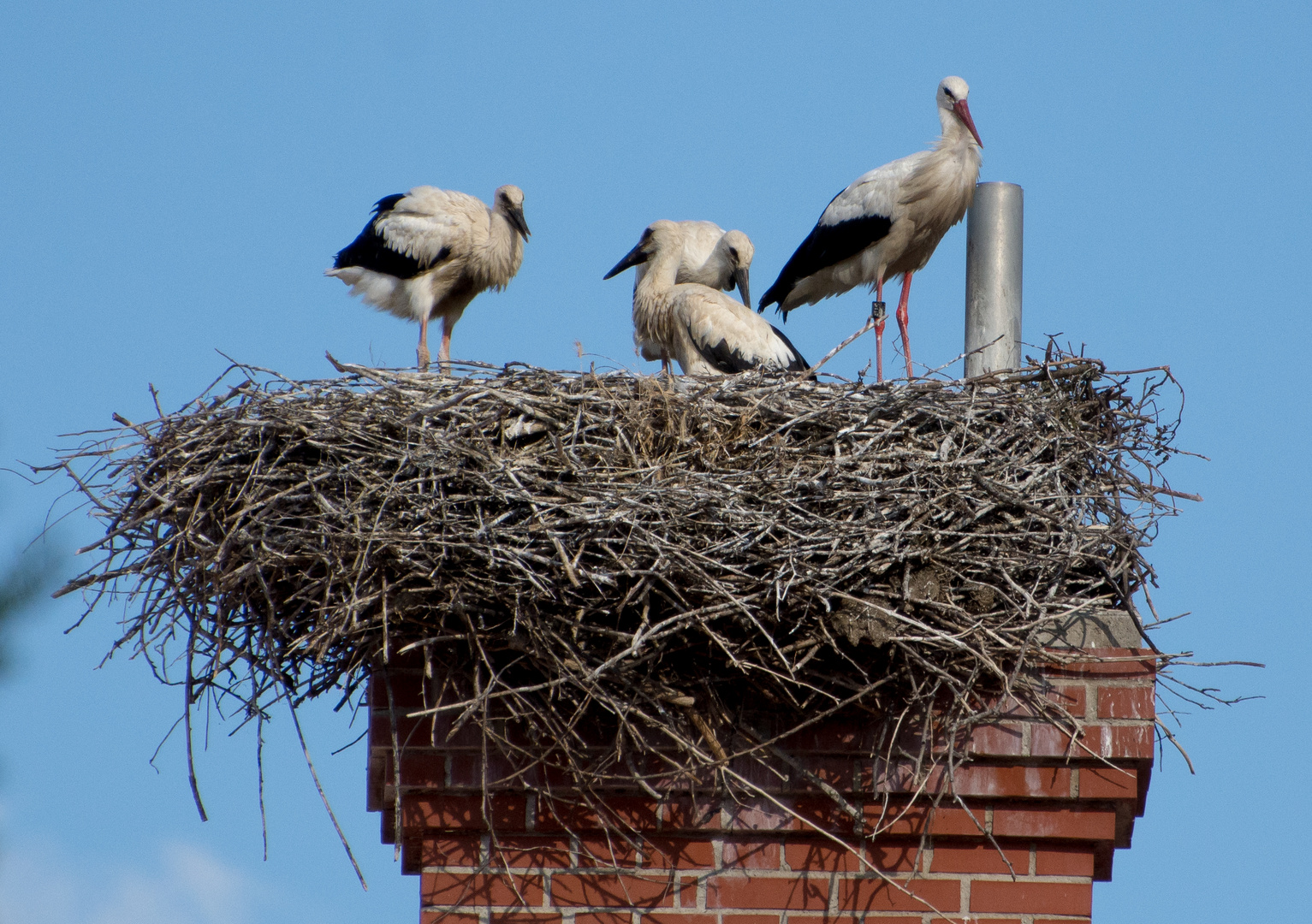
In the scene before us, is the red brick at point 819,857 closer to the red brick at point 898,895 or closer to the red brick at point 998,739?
the red brick at point 898,895

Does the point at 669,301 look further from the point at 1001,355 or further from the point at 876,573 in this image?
the point at 876,573

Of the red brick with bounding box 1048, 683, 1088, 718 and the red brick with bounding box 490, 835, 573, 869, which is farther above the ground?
the red brick with bounding box 1048, 683, 1088, 718

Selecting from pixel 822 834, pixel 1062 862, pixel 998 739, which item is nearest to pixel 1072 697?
pixel 998 739

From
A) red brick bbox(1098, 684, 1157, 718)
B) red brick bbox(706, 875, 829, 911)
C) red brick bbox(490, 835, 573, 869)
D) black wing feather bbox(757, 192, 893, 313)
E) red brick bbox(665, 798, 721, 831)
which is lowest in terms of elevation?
red brick bbox(706, 875, 829, 911)

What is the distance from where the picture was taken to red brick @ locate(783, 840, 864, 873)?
4375 millimetres

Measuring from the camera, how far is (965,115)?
315 inches

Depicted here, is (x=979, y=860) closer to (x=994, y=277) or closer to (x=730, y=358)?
(x=994, y=277)

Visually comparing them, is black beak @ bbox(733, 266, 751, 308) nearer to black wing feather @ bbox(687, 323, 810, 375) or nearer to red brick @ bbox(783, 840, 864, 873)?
black wing feather @ bbox(687, 323, 810, 375)

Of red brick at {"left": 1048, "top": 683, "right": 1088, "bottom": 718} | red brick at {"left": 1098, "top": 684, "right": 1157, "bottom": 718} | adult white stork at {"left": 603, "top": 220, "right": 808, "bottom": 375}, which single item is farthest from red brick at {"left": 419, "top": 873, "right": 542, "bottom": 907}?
adult white stork at {"left": 603, "top": 220, "right": 808, "bottom": 375}

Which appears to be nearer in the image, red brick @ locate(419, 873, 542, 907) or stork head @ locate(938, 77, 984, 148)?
red brick @ locate(419, 873, 542, 907)

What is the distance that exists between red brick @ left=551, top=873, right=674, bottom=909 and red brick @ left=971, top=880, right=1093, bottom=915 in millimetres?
815

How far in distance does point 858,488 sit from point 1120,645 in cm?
83

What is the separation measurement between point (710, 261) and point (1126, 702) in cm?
439

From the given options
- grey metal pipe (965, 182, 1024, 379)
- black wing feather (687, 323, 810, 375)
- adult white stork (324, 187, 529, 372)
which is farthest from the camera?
adult white stork (324, 187, 529, 372)
